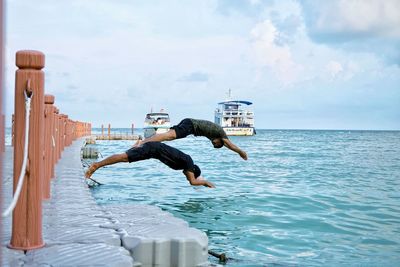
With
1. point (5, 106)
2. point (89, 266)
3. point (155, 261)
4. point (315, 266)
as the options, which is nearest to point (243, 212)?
point (315, 266)

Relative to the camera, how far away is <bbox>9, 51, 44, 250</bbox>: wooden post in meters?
3.20

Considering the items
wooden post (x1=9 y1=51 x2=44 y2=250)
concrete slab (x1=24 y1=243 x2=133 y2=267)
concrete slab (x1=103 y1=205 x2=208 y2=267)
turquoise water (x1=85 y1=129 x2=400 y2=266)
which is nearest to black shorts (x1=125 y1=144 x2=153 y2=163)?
turquoise water (x1=85 y1=129 x2=400 y2=266)

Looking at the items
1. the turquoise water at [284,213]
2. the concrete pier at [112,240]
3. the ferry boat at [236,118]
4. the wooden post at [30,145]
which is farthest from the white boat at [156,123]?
the wooden post at [30,145]

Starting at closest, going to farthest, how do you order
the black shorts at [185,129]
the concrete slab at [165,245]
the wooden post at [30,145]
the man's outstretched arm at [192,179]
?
the wooden post at [30,145], the concrete slab at [165,245], the man's outstretched arm at [192,179], the black shorts at [185,129]

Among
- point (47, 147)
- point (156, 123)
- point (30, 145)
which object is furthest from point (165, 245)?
point (156, 123)

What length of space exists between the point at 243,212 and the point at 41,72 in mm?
7083

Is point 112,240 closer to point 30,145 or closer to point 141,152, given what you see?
point 30,145

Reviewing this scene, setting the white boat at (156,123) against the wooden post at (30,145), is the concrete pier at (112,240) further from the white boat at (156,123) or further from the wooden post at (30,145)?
the white boat at (156,123)

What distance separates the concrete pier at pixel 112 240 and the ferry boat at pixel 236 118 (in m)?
65.6

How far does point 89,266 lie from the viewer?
10.0ft

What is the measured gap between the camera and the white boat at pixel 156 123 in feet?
178

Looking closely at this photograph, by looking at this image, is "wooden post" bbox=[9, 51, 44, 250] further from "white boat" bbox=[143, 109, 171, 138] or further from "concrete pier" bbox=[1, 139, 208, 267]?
"white boat" bbox=[143, 109, 171, 138]

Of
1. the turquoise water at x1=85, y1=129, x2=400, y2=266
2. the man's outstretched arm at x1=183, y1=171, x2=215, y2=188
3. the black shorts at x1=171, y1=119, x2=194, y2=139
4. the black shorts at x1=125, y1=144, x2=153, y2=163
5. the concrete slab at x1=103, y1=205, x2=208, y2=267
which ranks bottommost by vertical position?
the turquoise water at x1=85, y1=129, x2=400, y2=266

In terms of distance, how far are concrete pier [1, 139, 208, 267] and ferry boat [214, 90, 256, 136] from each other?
65644 mm
